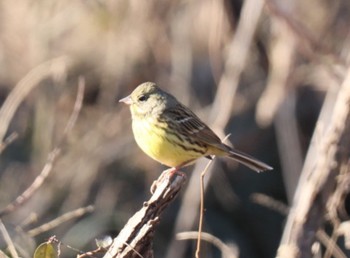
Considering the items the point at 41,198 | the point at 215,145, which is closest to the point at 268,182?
the point at 41,198

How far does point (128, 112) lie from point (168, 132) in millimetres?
2703

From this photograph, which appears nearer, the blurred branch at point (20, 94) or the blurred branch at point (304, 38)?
the blurred branch at point (20, 94)

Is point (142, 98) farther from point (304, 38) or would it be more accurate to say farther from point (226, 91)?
point (226, 91)

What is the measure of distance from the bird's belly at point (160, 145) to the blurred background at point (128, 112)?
2089 mm

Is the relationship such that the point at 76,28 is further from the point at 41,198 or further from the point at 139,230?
the point at 139,230

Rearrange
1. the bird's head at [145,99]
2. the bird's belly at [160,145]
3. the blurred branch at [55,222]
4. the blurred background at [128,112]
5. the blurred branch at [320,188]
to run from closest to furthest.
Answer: the blurred branch at [55,222] < the blurred branch at [320,188] < the bird's belly at [160,145] < the bird's head at [145,99] < the blurred background at [128,112]

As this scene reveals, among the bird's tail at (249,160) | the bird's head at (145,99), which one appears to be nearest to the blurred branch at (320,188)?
the bird's tail at (249,160)

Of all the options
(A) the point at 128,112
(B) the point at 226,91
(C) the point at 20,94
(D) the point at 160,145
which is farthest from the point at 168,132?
(A) the point at 128,112

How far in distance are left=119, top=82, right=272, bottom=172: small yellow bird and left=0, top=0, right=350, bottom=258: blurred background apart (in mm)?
1941

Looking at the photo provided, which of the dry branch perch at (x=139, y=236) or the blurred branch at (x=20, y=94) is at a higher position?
the blurred branch at (x=20, y=94)

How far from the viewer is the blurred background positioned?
19.3ft

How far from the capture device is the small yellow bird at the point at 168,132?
3.43 m

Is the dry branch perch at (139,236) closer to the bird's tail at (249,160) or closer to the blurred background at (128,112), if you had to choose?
the bird's tail at (249,160)

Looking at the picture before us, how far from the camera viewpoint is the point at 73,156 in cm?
609
